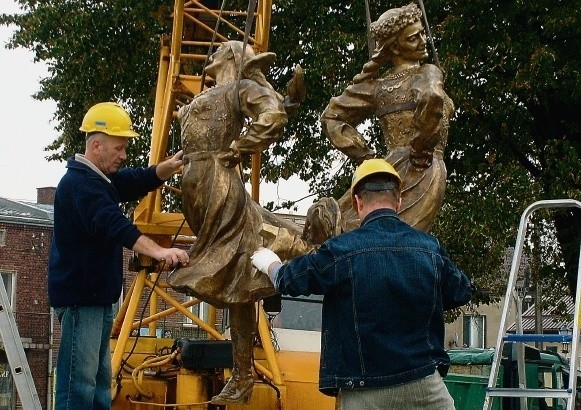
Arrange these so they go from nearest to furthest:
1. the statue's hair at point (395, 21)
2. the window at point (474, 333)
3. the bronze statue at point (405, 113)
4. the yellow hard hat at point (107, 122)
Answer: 1. the yellow hard hat at point (107, 122)
2. the bronze statue at point (405, 113)
3. the statue's hair at point (395, 21)
4. the window at point (474, 333)

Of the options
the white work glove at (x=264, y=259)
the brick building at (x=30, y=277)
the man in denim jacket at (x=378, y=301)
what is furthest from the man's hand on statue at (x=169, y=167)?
the brick building at (x=30, y=277)

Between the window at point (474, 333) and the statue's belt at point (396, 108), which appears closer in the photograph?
the statue's belt at point (396, 108)

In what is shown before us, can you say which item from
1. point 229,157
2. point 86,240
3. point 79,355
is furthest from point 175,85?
point 79,355

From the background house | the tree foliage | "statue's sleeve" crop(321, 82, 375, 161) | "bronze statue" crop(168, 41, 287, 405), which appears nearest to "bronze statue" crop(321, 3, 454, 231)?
"statue's sleeve" crop(321, 82, 375, 161)

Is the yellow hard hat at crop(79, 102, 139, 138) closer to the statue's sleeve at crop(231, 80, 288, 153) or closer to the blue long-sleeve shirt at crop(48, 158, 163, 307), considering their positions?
the blue long-sleeve shirt at crop(48, 158, 163, 307)

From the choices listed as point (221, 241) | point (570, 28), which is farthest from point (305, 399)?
point (570, 28)

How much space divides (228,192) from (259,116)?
456 millimetres

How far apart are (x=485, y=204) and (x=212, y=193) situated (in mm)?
8976

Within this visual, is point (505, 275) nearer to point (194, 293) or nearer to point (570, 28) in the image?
A: point (570, 28)

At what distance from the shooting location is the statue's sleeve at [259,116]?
6945mm

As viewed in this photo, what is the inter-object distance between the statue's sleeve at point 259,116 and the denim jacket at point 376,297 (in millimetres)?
1918

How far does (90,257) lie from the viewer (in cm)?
654

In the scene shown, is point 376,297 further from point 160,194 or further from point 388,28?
point 160,194

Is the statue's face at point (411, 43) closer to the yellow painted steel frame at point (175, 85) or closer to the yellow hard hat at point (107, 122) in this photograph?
the yellow hard hat at point (107, 122)
